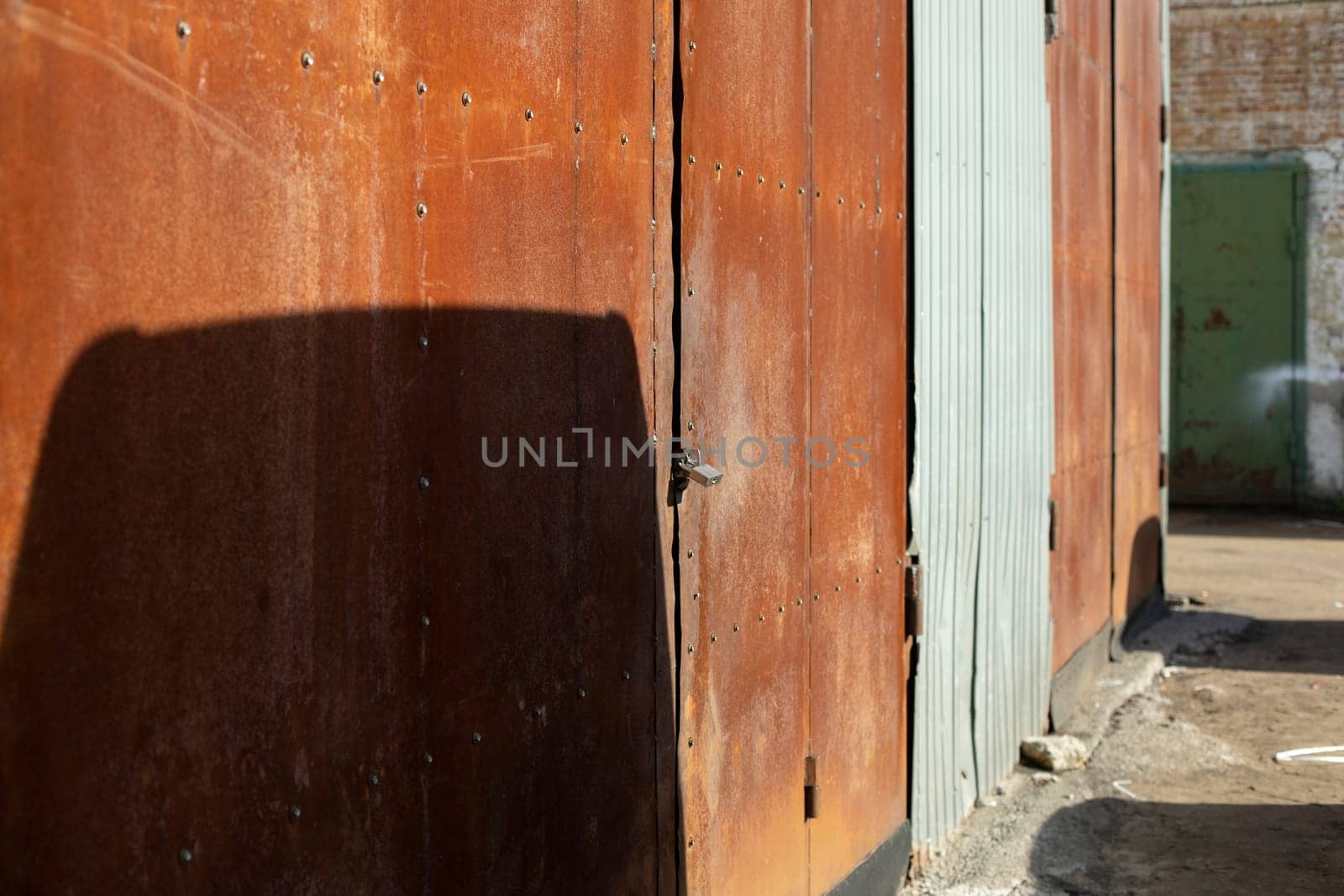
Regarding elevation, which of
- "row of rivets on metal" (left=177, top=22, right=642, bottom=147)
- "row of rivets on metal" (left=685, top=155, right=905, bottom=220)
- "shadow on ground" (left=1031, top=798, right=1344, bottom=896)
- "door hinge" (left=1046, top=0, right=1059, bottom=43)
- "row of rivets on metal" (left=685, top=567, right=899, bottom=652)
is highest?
"door hinge" (left=1046, top=0, right=1059, bottom=43)

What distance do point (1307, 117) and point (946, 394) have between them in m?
11.6

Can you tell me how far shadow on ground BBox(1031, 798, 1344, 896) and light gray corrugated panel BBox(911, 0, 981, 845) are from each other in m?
0.41

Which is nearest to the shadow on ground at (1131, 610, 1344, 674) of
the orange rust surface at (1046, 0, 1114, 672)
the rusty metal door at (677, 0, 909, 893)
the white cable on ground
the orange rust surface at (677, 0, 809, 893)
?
the orange rust surface at (1046, 0, 1114, 672)

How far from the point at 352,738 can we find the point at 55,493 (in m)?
0.59

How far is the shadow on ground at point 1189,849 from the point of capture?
412 centimetres

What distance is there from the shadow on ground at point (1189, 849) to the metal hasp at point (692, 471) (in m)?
2.28

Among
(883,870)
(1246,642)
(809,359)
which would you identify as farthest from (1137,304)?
(809,359)

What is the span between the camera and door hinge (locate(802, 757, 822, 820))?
3328 mm

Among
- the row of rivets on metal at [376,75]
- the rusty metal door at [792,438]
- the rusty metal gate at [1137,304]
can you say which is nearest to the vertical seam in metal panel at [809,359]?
the rusty metal door at [792,438]

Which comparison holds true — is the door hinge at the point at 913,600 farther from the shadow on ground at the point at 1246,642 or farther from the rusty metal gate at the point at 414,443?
the shadow on ground at the point at 1246,642

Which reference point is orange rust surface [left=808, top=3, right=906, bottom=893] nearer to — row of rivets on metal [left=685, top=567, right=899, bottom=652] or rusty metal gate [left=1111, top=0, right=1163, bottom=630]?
row of rivets on metal [left=685, top=567, right=899, bottom=652]

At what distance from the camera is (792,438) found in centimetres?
324

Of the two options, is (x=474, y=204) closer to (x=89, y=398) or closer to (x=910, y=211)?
(x=89, y=398)

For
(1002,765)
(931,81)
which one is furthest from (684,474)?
(1002,765)
